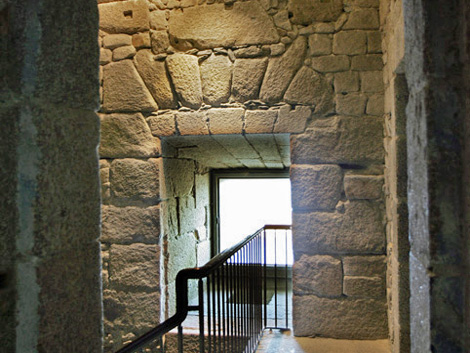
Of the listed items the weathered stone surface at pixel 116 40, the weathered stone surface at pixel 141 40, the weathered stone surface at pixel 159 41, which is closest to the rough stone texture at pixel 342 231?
the weathered stone surface at pixel 159 41

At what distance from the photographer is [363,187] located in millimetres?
2793

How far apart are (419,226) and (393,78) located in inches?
55.4

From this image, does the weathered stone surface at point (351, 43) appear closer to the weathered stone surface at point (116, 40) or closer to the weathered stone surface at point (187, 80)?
the weathered stone surface at point (187, 80)

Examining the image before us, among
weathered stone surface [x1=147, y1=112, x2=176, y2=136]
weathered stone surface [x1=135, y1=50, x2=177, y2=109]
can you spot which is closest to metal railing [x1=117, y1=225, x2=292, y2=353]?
weathered stone surface [x1=147, y1=112, x2=176, y2=136]

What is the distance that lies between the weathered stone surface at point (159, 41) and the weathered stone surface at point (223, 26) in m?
0.06

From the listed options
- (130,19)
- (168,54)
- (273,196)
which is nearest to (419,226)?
(168,54)

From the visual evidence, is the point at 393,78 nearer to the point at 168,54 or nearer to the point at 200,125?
the point at 200,125

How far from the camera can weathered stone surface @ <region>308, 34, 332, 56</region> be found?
Result: 9.29 feet

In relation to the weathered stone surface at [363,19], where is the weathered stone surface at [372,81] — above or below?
below

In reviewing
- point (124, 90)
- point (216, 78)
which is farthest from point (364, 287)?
point (124, 90)

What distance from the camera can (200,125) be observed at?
298 cm

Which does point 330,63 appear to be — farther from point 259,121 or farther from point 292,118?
point 259,121

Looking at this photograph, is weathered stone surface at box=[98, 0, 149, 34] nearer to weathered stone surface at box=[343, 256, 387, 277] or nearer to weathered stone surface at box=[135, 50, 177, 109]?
weathered stone surface at box=[135, 50, 177, 109]

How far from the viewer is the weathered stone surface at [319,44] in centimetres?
283
